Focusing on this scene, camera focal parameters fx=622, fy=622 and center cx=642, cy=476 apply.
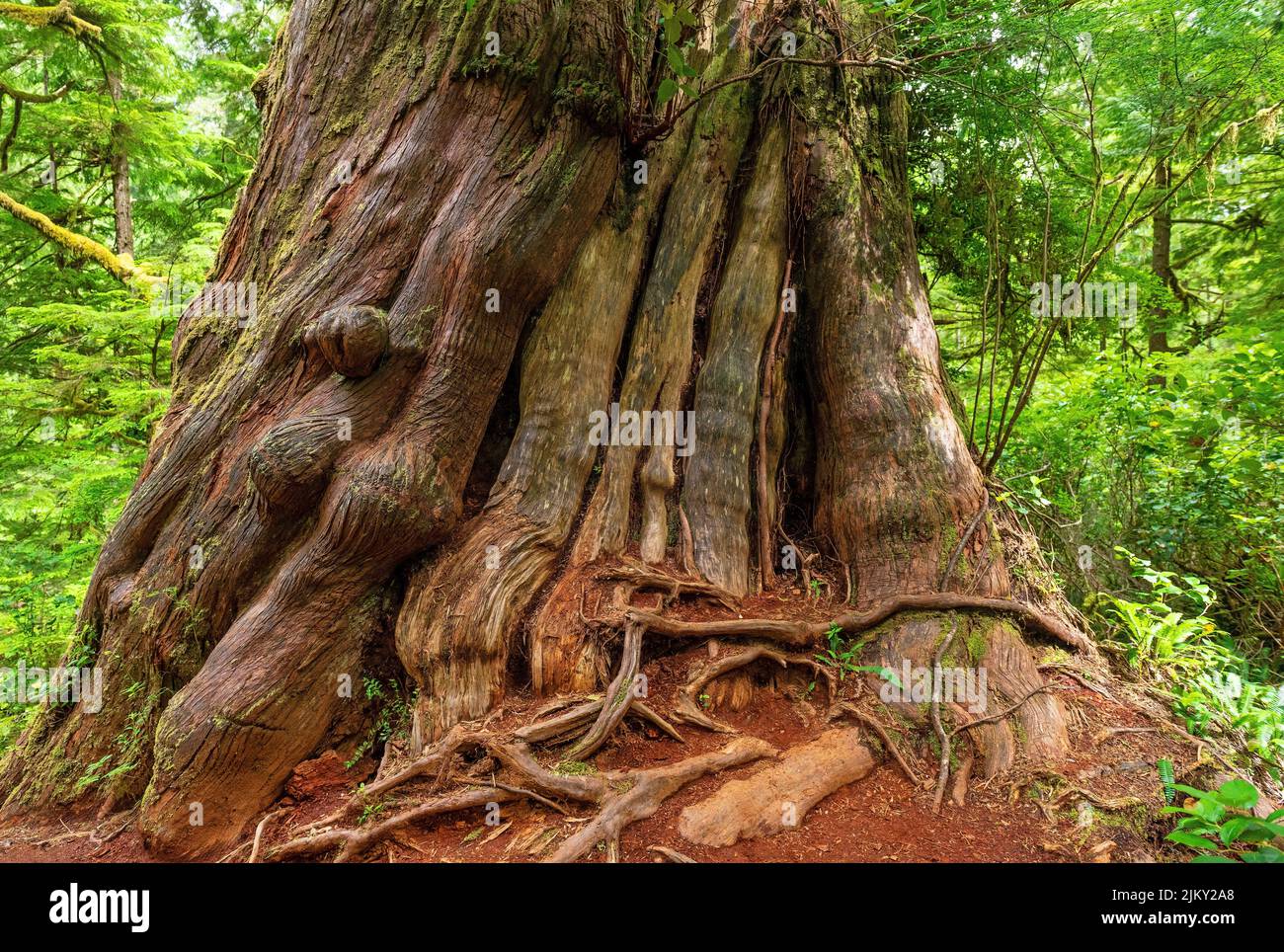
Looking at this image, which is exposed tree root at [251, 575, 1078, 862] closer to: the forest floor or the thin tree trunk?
the forest floor

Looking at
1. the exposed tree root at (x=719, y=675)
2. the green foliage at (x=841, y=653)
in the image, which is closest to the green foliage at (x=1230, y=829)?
the green foliage at (x=841, y=653)

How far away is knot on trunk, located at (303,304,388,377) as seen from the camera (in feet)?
9.39

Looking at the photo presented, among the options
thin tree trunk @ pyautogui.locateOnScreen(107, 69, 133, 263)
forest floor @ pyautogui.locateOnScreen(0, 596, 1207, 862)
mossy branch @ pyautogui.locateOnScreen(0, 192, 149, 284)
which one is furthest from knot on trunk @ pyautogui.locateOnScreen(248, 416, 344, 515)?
thin tree trunk @ pyautogui.locateOnScreen(107, 69, 133, 263)

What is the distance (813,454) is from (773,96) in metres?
2.57

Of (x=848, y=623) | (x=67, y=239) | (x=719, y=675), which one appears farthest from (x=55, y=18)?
(x=848, y=623)

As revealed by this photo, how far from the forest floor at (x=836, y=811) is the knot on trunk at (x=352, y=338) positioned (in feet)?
5.71

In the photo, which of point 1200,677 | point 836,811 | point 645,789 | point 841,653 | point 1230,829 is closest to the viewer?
point 1230,829

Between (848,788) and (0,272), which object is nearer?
(848,788)

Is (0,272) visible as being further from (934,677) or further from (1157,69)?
(1157,69)

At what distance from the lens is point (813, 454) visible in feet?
13.8

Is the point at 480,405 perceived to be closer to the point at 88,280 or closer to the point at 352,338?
the point at 352,338

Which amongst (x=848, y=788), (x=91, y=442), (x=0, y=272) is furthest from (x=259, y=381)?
(x=0, y=272)

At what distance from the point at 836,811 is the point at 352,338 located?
2936 millimetres

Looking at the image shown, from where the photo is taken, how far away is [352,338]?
2857 mm
